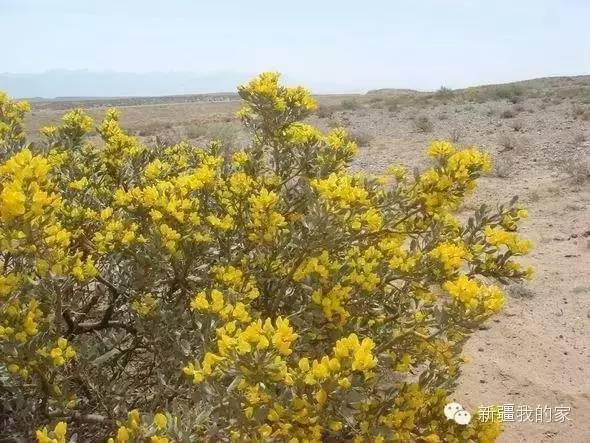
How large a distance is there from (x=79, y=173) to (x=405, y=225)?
72.6 inches

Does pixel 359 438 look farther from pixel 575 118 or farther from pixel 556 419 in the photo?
pixel 575 118

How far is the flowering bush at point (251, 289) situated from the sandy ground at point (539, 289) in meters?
1.91

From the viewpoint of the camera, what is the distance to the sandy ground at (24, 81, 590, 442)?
14.9ft

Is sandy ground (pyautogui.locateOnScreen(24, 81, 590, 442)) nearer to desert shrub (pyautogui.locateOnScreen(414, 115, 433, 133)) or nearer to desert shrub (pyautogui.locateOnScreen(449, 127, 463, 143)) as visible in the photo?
desert shrub (pyautogui.locateOnScreen(449, 127, 463, 143))

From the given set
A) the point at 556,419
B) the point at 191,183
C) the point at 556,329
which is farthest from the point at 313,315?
the point at 556,329

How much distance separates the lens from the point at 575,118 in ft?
55.4

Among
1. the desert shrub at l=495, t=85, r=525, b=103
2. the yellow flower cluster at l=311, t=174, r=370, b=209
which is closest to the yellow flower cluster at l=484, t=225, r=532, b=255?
Answer: the yellow flower cluster at l=311, t=174, r=370, b=209

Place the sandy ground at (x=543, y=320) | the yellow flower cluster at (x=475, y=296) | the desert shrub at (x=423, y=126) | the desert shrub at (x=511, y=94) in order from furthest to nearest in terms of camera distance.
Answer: the desert shrub at (x=511, y=94)
the desert shrub at (x=423, y=126)
the sandy ground at (x=543, y=320)
the yellow flower cluster at (x=475, y=296)

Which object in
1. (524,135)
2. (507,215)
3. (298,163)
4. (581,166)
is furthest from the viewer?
(524,135)

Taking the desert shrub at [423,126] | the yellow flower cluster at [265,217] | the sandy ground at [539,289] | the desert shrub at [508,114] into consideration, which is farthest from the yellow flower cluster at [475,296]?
the desert shrub at [508,114]

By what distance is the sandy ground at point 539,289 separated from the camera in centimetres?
453

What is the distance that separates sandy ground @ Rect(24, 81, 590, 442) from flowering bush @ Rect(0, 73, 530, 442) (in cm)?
191

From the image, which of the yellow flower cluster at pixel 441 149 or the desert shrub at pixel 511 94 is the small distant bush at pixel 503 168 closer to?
the yellow flower cluster at pixel 441 149

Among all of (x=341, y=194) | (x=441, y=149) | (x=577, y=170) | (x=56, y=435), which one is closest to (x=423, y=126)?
(x=577, y=170)
